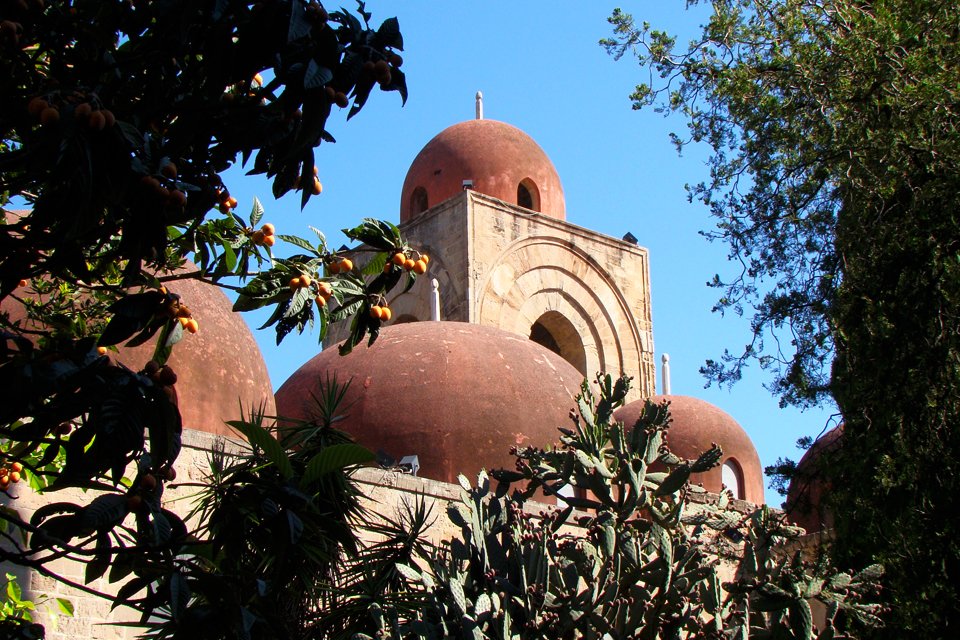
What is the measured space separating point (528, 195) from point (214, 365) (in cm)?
1167

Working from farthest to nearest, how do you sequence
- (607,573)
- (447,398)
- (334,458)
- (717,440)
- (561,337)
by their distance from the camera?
(561,337), (717,440), (447,398), (607,573), (334,458)

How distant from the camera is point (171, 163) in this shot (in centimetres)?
290

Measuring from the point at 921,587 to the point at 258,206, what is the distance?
11.9 ft

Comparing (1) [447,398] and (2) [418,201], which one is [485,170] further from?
(1) [447,398]

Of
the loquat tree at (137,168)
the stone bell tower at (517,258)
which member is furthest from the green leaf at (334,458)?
the stone bell tower at (517,258)

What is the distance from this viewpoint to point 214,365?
28.0 feet

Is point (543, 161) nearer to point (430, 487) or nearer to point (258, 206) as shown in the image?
point (430, 487)

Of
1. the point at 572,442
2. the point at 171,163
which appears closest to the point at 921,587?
the point at 572,442

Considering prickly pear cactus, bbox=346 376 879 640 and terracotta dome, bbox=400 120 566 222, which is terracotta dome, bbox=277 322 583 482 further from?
terracotta dome, bbox=400 120 566 222

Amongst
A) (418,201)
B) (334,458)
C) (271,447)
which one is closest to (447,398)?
(334,458)

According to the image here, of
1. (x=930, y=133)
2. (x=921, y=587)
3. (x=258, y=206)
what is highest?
(x=930, y=133)

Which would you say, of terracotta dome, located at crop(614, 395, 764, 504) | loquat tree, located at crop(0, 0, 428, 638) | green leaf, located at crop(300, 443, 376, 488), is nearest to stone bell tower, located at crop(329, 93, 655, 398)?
terracotta dome, located at crop(614, 395, 764, 504)

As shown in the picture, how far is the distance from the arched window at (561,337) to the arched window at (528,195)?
1.75 m

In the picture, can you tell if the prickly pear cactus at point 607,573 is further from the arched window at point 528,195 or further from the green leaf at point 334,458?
the arched window at point 528,195
